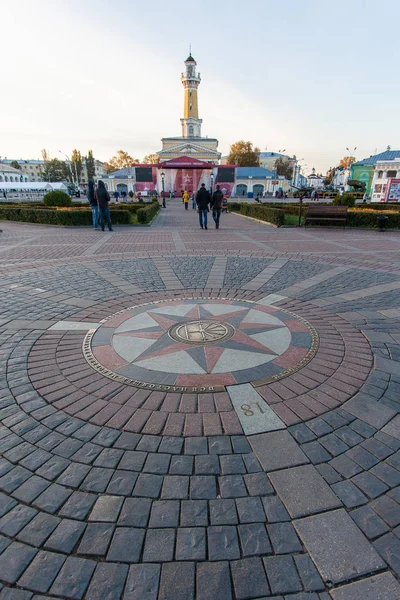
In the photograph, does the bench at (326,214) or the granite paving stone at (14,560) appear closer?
the granite paving stone at (14,560)

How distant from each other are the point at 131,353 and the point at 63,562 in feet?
7.04

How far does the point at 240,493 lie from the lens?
204 cm

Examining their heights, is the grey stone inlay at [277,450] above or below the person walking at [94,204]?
below

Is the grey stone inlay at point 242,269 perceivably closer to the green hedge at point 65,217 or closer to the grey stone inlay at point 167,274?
the grey stone inlay at point 167,274

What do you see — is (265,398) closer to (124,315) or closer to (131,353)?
(131,353)

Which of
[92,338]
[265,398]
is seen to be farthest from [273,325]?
[92,338]

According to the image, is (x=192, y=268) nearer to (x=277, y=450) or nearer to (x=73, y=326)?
(x=73, y=326)

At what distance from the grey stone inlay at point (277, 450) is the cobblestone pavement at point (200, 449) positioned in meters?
0.01

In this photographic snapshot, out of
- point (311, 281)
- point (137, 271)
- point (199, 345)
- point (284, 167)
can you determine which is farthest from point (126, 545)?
point (284, 167)

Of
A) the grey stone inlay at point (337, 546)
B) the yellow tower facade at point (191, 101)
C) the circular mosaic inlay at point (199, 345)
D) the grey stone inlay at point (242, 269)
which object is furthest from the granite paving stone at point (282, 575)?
the yellow tower facade at point (191, 101)

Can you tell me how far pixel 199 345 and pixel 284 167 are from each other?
101282 millimetres

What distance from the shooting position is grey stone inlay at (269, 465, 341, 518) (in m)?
1.95

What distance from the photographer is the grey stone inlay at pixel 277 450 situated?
225 centimetres

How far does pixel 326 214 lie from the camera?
606 inches
